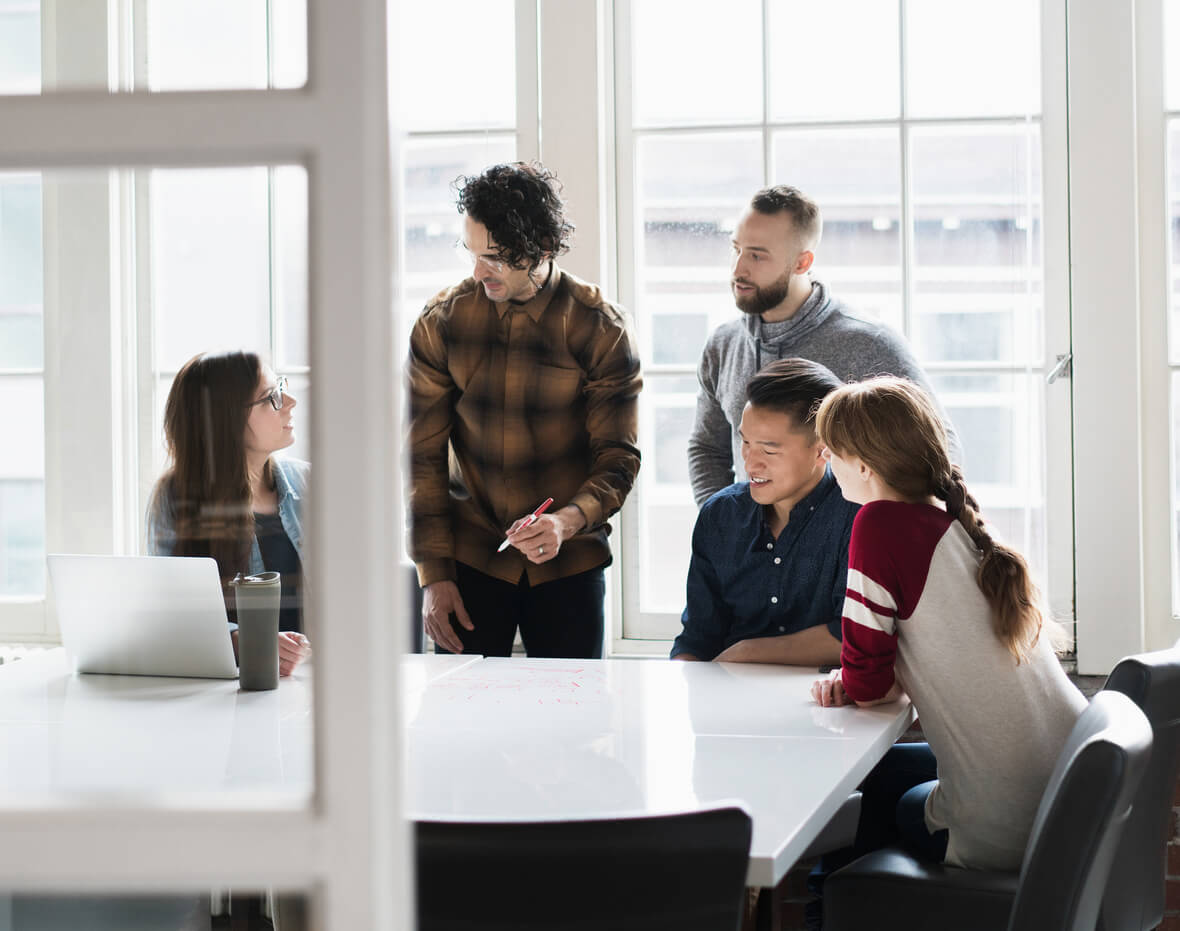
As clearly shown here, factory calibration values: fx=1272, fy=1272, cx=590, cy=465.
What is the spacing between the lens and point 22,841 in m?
0.77

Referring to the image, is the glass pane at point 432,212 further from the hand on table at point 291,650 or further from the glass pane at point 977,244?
the hand on table at point 291,650

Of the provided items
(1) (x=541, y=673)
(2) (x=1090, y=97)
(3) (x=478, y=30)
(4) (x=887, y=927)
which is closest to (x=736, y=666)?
(1) (x=541, y=673)

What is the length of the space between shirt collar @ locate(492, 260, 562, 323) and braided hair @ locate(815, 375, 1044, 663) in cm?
99

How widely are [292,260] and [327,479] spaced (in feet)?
0.48

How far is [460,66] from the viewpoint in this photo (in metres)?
3.65

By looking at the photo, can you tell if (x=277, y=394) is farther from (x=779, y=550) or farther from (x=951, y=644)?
(x=779, y=550)

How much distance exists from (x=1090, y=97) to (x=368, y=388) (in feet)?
9.97

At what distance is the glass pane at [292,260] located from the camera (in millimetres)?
773

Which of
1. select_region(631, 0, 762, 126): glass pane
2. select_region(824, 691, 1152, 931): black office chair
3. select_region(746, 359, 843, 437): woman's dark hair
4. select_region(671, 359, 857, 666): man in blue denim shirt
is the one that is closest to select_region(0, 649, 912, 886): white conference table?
select_region(671, 359, 857, 666): man in blue denim shirt

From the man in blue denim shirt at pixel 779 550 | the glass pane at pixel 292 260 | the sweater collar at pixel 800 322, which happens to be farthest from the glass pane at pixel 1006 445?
the glass pane at pixel 292 260

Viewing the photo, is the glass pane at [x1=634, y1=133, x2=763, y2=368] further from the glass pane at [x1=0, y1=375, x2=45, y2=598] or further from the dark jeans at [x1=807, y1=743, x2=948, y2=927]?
the glass pane at [x1=0, y1=375, x2=45, y2=598]

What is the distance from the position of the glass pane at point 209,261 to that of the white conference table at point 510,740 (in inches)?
10.9

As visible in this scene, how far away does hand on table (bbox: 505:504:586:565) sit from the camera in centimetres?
285

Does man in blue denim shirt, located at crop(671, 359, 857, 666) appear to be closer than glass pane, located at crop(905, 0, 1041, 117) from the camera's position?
Yes
